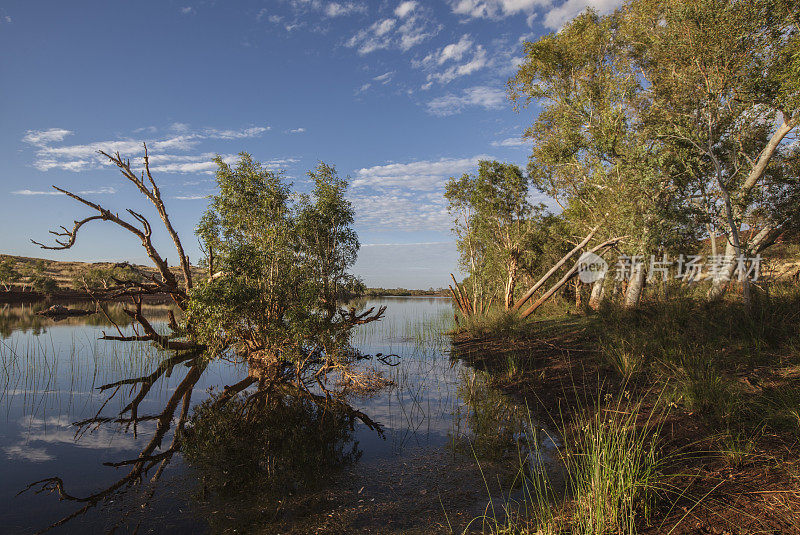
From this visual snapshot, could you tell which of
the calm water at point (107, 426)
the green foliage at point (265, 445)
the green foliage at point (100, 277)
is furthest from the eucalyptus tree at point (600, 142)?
the green foliage at point (100, 277)

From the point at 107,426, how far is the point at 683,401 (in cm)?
1068

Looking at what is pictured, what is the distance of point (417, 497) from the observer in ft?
15.2

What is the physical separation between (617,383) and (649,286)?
1612 cm

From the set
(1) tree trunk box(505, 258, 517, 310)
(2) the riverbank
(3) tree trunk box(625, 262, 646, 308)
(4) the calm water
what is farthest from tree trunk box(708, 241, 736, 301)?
(1) tree trunk box(505, 258, 517, 310)

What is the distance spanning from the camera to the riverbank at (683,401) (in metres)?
3.47

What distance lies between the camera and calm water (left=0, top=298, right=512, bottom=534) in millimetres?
4547

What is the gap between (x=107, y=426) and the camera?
7621 millimetres

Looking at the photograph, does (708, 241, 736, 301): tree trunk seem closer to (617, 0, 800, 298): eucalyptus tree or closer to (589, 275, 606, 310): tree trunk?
(617, 0, 800, 298): eucalyptus tree

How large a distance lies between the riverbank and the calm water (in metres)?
2.04

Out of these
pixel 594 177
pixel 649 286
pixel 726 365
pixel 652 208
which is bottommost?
pixel 726 365

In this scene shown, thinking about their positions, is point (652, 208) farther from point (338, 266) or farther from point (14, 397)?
point (14, 397)

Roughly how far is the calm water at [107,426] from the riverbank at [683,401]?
2.04 metres

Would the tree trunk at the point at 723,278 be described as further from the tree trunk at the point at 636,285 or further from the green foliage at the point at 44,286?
the green foliage at the point at 44,286

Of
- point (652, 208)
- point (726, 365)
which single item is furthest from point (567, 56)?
point (726, 365)
